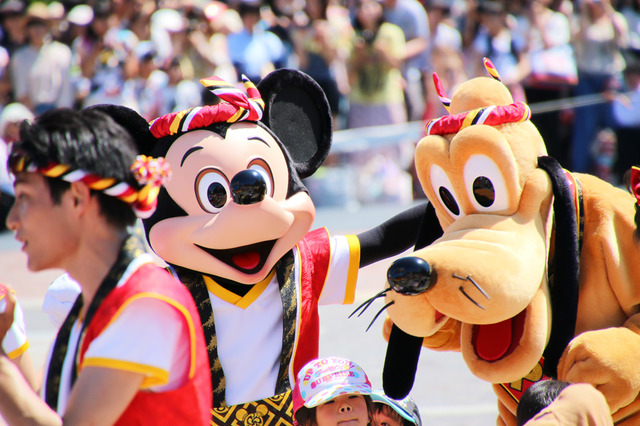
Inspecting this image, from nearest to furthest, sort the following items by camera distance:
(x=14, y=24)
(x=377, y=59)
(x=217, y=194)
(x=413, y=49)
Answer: (x=217, y=194) → (x=377, y=59) → (x=413, y=49) → (x=14, y=24)

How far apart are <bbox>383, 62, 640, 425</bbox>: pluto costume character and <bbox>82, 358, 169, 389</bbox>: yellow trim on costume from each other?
931 mm

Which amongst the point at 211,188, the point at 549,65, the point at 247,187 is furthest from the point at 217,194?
the point at 549,65

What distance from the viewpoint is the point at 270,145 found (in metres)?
3.62

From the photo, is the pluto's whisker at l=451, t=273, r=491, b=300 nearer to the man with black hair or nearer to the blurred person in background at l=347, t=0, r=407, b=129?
the man with black hair

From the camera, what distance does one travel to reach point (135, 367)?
2186 mm

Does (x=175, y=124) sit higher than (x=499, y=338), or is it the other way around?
(x=175, y=124)

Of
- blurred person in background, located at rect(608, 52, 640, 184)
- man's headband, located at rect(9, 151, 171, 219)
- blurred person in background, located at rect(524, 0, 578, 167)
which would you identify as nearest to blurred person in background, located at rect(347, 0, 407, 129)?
blurred person in background, located at rect(524, 0, 578, 167)

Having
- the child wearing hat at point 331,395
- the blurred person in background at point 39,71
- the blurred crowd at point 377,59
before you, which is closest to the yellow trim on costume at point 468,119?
the child wearing hat at point 331,395

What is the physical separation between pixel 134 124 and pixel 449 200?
1.19m

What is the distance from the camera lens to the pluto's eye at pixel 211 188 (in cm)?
348

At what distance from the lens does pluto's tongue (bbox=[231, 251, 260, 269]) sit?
11.5 feet

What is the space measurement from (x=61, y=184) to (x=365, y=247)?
1.75 metres

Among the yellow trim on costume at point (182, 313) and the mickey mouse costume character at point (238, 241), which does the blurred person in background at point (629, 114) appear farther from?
the yellow trim on costume at point (182, 313)

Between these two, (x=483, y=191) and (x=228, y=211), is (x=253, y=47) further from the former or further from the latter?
(x=483, y=191)
